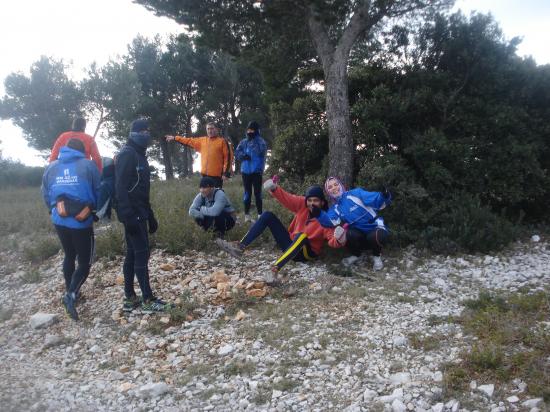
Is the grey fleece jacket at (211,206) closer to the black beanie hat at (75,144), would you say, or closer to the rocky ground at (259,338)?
the rocky ground at (259,338)

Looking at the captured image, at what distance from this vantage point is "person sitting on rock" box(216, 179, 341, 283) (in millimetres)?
6230

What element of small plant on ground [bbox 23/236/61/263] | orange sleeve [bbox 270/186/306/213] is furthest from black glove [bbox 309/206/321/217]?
small plant on ground [bbox 23/236/61/263]

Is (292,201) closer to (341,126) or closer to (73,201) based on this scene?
(341,126)

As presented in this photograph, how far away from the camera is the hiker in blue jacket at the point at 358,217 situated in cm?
614

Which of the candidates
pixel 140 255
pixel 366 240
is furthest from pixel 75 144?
pixel 366 240

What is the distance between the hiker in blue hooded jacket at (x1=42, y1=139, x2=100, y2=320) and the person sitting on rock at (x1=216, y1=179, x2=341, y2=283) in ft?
6.36

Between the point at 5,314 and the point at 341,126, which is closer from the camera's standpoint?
the point at 5,314

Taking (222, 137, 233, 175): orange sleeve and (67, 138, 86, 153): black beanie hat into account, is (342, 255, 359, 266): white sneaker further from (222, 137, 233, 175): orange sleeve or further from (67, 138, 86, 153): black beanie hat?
(67, 138, 86, 153): black beanie hat

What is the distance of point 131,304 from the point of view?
5.45 meters

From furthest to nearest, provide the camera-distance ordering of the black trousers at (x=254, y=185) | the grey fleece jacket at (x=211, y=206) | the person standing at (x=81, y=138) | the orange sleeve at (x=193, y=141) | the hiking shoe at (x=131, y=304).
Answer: the black trousers at (x=254, y=185), the orange sleeve at (x=193, y=141), the grey fleece jacket at (x=211, y=206), the person standing at (x=81, y=138), the hiking shoe at (x=131, y=304)

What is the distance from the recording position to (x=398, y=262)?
21.4 feet

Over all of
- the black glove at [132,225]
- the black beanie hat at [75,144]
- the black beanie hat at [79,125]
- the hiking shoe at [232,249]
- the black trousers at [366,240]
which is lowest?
the hiking shoe at [232,249]

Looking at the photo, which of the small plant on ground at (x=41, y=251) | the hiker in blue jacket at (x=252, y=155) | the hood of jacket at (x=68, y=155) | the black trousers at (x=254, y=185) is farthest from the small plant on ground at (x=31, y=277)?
the black trousers at (x=254, y=185)

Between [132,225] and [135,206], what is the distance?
0.23 meters
